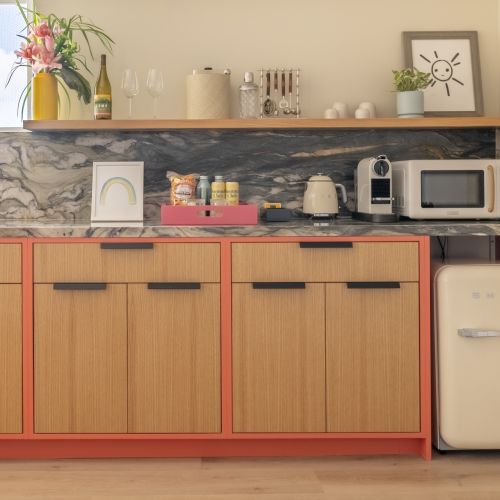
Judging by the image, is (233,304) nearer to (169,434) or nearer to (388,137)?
(169,434)

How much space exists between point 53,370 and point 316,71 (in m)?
1.81

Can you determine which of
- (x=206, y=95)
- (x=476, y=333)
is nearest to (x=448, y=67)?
(x=206, y=95)

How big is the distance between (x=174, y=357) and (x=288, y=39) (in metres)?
1.61

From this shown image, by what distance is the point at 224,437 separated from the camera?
11.0 ft

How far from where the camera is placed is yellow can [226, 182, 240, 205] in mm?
3676

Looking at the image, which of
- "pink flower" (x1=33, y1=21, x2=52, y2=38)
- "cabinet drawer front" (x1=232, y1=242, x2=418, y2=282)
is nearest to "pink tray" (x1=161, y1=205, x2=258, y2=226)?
"cabinet drawer front" (x1=232, y1=242, x2=418, y2=282)

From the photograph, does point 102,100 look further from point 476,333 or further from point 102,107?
point 476,333

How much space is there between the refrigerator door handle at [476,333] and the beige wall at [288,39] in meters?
1.20

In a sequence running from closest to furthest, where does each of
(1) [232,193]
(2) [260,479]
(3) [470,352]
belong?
(2) [260,479], (3) [470,352], (1) [232,193]

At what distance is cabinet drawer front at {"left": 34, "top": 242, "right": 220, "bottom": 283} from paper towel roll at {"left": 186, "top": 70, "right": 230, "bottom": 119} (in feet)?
2.53

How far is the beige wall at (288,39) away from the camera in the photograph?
13.0ft

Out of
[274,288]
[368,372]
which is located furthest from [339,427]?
[274,288]

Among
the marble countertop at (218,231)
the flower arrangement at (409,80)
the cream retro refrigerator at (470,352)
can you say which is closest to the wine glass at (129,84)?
the marble countertop at (218,231)

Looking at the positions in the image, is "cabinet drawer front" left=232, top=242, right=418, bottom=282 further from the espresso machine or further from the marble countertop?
the espresso machine
